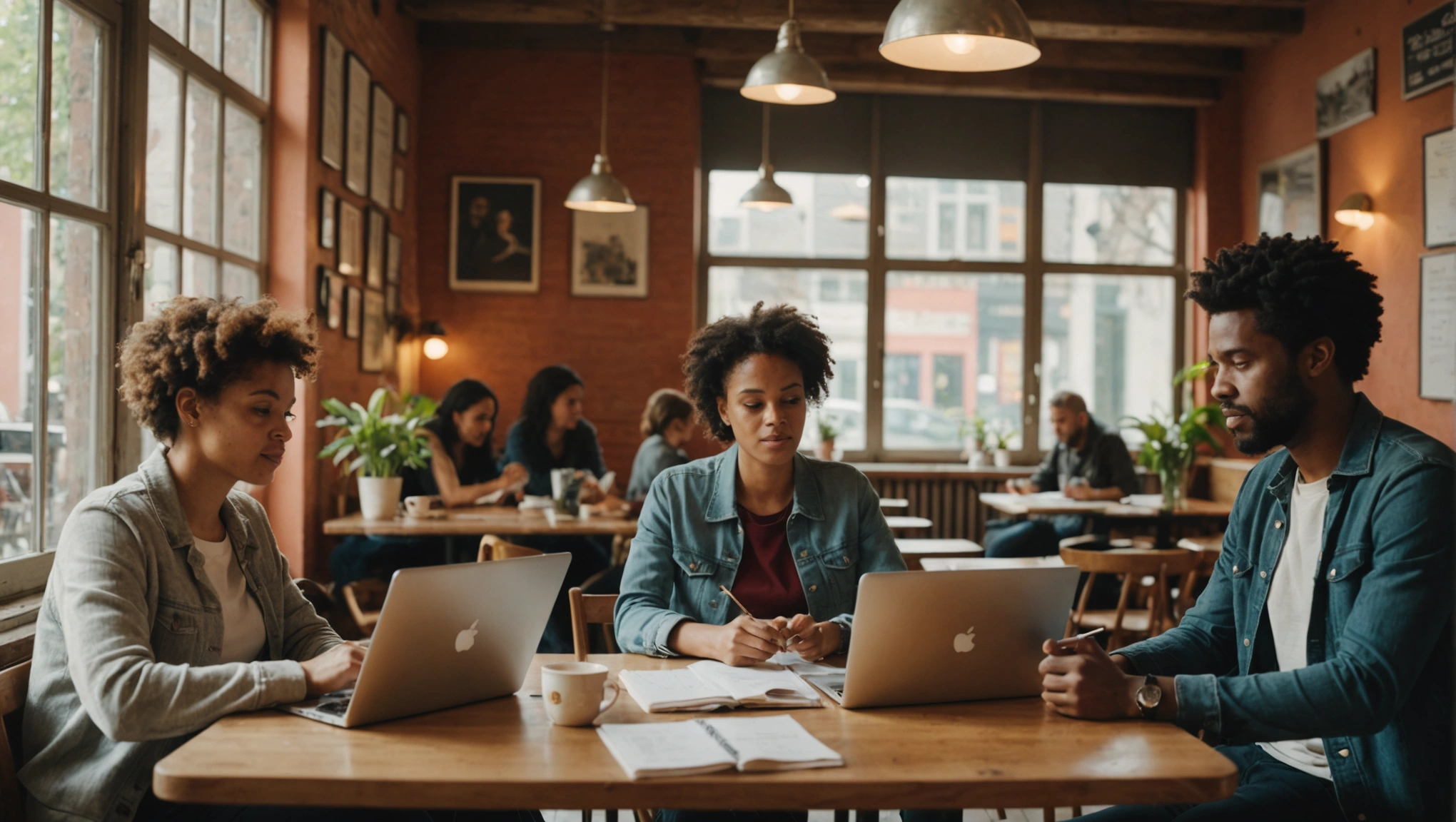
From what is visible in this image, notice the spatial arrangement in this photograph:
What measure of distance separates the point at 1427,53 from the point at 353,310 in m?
5.44

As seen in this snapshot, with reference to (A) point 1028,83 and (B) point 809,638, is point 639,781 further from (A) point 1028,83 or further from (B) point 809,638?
(A) point 1028,83

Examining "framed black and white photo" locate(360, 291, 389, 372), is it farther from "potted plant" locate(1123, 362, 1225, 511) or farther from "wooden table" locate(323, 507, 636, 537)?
"potted plant" locate(1123, 362, 1225, 511)

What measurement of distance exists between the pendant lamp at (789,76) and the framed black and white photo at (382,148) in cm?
263

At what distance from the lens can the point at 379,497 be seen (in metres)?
4.40

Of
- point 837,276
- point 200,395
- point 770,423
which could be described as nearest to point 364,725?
point 200,395

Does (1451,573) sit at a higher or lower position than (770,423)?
lower

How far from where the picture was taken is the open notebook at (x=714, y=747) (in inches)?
50.8

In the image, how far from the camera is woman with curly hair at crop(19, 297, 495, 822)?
148cm

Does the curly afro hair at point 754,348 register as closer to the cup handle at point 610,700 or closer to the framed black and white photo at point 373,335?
the cup handle at point 610,700

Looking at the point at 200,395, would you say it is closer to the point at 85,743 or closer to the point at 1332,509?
the point at 85,743

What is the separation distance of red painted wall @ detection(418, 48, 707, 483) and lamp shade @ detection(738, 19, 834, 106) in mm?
3146

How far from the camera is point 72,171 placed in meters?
2.94

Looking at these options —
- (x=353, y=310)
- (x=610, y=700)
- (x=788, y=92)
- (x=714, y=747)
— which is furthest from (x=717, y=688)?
(x=353, y=310)

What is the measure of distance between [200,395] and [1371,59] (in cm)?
621
